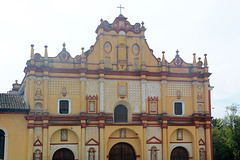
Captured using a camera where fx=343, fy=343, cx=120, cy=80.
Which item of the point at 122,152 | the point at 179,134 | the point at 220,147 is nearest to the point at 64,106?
the point at 122,152

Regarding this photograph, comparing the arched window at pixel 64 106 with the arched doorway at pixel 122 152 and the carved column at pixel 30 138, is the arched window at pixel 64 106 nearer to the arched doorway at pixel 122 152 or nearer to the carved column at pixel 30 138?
the carved column at pixel 30 138

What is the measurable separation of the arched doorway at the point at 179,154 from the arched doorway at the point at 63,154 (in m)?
9.59

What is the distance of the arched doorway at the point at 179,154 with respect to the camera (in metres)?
32.5

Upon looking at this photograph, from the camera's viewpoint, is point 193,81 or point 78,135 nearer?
point 78,135

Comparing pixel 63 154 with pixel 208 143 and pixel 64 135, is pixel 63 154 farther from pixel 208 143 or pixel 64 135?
pixel 208 143

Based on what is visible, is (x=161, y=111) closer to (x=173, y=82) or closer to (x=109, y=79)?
(x=173, y=82)

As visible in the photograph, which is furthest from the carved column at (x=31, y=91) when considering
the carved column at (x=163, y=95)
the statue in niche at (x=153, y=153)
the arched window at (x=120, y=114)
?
the carved column at (x=163, y=95)

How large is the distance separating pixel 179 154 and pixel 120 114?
22.3ft

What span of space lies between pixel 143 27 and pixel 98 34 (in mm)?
4460

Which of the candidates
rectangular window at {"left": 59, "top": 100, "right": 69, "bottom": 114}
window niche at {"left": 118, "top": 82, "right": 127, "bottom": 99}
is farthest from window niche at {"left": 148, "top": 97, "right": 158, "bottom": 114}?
rectangular window at {"left": 59, "top": 100, "right": 69, "bottom": 114}

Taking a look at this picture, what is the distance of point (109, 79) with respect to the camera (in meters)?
32.1

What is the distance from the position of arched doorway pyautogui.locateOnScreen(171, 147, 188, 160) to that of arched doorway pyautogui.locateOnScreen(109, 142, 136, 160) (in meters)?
3.85

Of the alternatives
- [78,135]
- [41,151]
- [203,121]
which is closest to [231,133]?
[203,121]

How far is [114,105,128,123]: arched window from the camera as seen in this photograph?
32156 millimetres
